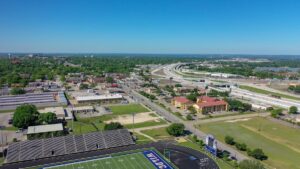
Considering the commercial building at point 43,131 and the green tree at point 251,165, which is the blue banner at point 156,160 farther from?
the commercial building at point 43,131

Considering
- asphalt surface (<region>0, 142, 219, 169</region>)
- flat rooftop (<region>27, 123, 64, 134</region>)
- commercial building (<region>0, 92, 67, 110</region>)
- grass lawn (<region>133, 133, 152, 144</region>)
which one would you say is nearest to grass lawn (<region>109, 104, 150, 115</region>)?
commercial building (<region>0, 92, 67, 110</region>)

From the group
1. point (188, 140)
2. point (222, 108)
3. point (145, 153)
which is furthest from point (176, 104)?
point (145, 153)

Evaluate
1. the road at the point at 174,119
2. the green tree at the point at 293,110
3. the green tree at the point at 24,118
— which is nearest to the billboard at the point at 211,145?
the road at the point at 174,119

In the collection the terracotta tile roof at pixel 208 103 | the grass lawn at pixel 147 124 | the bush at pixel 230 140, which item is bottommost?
the grass lawn at pixel 147 124

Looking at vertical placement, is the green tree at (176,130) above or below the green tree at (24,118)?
below

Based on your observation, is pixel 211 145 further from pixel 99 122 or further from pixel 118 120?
pixel 99 122

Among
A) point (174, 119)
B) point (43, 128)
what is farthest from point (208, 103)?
point (43, 128)
